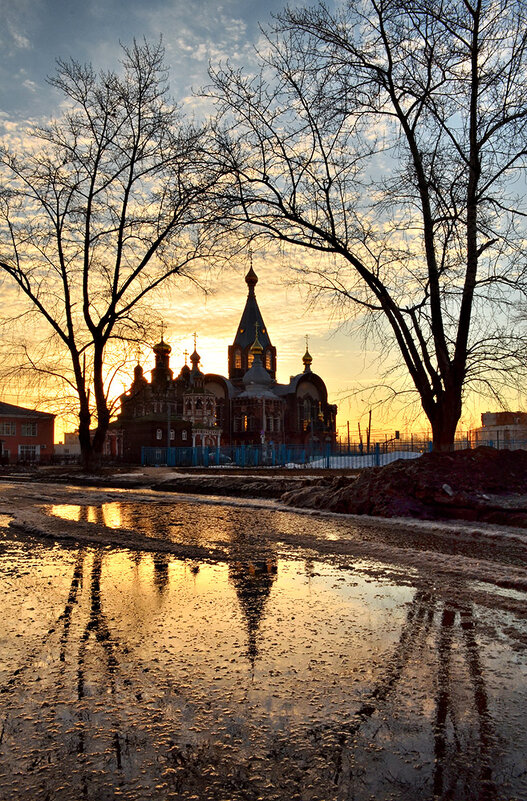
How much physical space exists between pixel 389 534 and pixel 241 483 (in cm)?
703

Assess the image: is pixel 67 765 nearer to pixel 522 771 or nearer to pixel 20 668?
pixel 20 668

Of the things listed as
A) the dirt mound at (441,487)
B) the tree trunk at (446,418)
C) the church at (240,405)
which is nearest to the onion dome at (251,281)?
the church at (240,405)

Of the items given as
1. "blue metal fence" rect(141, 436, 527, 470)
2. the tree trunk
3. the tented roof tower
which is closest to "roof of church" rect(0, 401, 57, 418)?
"blue metal fence" rect(141, 436, 527, 470)

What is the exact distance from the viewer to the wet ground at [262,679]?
158cm

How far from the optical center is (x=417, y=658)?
241cm

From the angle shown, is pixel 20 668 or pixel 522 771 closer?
pixel 522 771

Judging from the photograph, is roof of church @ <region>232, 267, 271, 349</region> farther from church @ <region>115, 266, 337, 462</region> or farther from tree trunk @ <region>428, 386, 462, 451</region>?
tree trunk @ <region>428, 386, 462, 451</region>

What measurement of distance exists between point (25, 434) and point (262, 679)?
208 ft

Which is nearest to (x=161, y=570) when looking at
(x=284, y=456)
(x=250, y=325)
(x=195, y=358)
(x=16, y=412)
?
(x=284, y=456)

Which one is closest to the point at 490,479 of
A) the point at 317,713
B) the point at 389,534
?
the point at 389,534

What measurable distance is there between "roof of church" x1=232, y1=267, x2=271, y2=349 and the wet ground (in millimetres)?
78573

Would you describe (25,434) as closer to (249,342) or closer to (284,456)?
(249,342)

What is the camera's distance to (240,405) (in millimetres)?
74375

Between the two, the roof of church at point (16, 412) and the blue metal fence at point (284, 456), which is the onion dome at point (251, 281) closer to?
the roof of church at point (16, 412)
